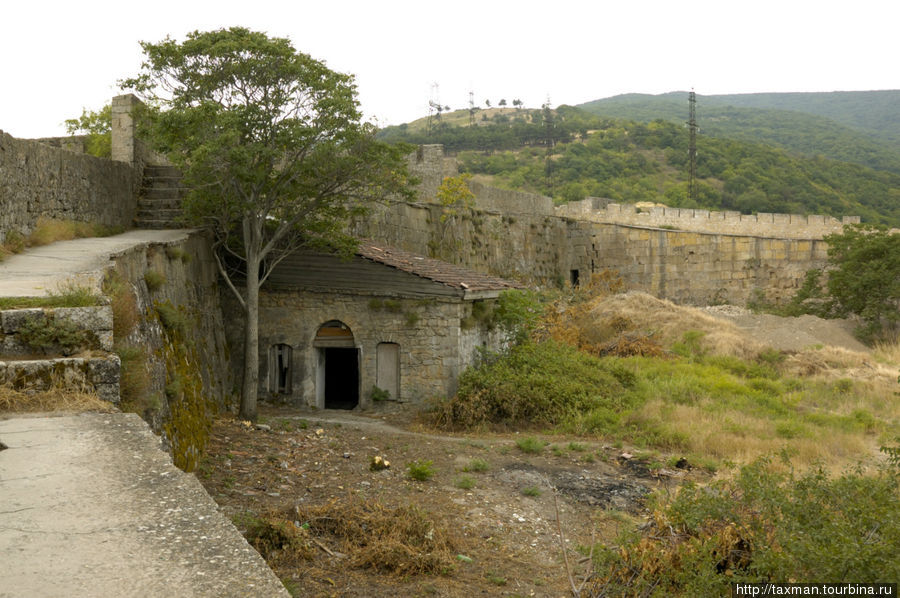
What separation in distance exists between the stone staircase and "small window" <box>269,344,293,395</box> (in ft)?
11.1

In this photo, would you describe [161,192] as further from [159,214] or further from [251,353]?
[251,353]

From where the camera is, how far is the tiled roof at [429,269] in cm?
1549

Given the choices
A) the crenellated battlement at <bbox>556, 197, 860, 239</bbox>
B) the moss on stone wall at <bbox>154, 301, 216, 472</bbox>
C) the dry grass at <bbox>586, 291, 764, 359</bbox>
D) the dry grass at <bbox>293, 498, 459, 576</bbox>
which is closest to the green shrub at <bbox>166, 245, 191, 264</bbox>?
the moss on stone wall at <bbox>154, 301, 216, 472</bbox>

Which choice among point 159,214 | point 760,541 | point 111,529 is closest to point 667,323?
point 159,214

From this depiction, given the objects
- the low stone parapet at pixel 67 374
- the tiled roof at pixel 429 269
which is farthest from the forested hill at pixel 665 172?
the low stone parapet at pixel 67 374

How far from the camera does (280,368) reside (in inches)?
645

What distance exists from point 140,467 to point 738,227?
3015 cm

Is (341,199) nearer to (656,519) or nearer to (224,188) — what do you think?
(224,188)

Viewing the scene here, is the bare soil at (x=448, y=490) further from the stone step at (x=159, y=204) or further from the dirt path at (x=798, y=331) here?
the dirt path at (x=798, y=331)

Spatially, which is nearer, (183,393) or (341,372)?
(183,393)

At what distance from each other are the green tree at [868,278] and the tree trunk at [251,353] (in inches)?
755

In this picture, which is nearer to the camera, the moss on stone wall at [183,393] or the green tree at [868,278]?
the moss on stone wall at [183,393]

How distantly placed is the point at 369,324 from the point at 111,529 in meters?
12.5

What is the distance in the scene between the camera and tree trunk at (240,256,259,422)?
1354 cm
